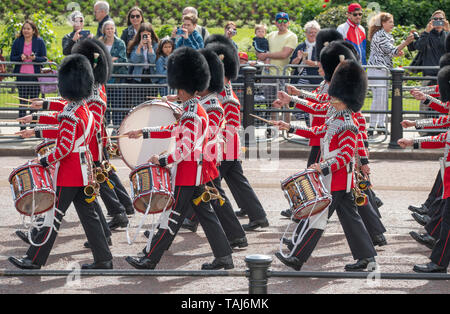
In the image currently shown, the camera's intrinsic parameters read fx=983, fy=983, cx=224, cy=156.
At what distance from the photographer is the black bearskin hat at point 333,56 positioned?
8.49 meters

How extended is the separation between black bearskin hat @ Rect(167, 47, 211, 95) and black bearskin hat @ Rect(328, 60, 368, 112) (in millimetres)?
1003

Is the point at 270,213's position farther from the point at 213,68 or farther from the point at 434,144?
the point at 434,144

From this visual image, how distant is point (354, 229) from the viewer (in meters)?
7.45

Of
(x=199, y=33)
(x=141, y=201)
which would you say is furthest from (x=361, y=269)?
(x=199, y=33)

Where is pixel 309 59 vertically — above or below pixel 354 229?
above

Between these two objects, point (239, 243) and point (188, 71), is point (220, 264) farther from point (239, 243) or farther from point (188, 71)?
point (188, 71)

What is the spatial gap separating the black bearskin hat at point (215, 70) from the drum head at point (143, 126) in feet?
1.40

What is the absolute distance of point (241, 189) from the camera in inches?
356

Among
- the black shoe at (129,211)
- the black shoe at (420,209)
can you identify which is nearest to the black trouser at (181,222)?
the black shoe at (129,211)

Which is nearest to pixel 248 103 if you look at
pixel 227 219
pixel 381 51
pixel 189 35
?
pixel 189 35

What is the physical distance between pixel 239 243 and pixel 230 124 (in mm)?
1251

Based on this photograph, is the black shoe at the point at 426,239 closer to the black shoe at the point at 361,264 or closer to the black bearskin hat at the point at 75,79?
the black shoe at the point at 361,264

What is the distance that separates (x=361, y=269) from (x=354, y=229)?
12.4 inches
